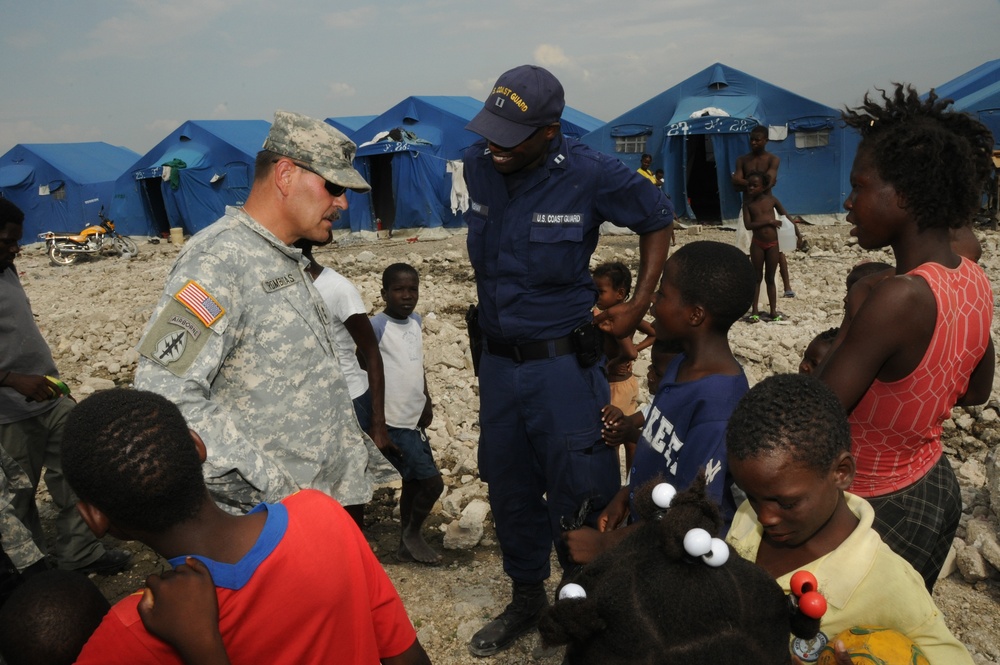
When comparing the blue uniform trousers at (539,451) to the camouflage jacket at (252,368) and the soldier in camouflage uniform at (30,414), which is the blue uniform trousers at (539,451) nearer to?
the camouflage jacket at (252,368)

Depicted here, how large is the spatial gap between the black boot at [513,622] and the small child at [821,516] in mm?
1511

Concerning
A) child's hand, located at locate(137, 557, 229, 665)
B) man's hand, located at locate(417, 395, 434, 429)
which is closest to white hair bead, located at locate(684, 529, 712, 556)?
child's hand, located at locate(137, 557, 229, 665)

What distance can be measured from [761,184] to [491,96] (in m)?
5.26

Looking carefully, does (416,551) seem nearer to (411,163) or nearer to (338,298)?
(338,298)

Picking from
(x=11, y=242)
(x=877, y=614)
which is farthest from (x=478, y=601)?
(x=11, y=242)

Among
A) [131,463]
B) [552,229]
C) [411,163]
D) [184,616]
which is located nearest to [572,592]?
[184,616]

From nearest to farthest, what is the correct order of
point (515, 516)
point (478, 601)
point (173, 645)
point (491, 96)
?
point (173, 645), point (491, 96), point (515, 516), point (478, 601)

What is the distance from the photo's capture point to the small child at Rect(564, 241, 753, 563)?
1780 mm

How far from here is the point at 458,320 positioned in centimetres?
757

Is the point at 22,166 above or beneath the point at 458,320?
above

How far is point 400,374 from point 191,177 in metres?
17.1

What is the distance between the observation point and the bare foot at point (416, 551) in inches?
141

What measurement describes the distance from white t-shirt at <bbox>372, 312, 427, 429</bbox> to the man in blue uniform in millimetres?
920

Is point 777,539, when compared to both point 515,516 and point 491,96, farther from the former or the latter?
point 491,96
